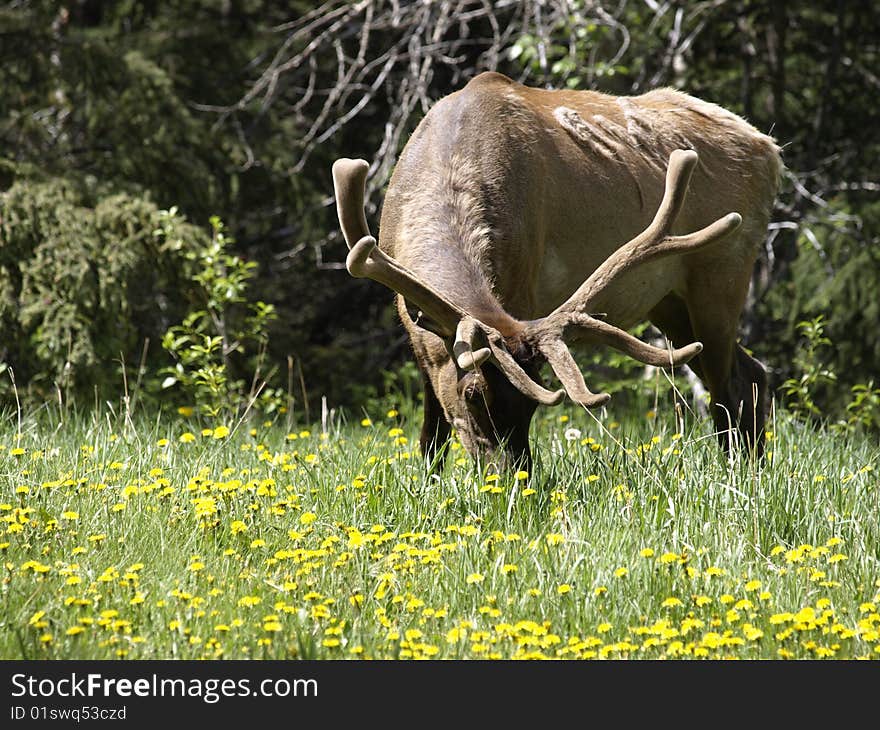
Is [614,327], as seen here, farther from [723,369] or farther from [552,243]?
[723,369]

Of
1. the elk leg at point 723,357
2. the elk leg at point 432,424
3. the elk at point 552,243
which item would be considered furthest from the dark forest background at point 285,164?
the elk leg at point 432,424

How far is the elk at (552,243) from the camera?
16.1 feet

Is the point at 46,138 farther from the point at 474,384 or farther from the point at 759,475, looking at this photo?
the point at 759,475

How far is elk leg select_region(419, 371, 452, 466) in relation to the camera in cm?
574

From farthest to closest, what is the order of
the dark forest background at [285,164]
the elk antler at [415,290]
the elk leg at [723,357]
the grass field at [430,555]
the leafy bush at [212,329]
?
the dark forest background at [285,164] → the leafy bush at [212,329] → the elk leg at [723,357] → the elk antler at [415,290] → the grass field at [430,555]

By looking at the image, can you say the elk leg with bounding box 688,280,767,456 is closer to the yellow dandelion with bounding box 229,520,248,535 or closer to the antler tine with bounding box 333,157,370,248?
the antler tine with bounding box 333,157,370,248

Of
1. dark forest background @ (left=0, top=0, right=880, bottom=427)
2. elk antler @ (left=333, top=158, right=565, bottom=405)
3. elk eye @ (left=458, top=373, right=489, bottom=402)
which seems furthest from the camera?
dark forest background @ (left=0, top=0, right=880, bottom=427)

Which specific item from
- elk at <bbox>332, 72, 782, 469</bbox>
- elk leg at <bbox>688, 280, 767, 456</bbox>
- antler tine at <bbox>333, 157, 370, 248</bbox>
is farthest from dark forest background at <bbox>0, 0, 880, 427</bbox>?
antler tine at <bbox>333, 157, 370, 248</bbox>

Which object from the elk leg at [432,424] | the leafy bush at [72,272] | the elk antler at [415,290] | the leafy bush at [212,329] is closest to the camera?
the elk antler at [415,290]

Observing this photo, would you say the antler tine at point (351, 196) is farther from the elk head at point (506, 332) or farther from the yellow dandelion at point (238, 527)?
the yellow dandelion at point (238, 527)

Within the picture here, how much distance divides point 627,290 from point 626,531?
6.79 feet

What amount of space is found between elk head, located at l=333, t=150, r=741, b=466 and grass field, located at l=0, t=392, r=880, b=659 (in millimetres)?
201

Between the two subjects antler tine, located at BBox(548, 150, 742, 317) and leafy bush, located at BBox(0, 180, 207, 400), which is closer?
antler tine, located at BBox(548, 150, 742, 317)

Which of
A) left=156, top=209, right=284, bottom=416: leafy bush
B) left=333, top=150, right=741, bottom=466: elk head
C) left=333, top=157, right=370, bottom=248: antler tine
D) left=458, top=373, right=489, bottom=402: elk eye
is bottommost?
left=156, top=209, right=284, bottom=416: leafy bush
